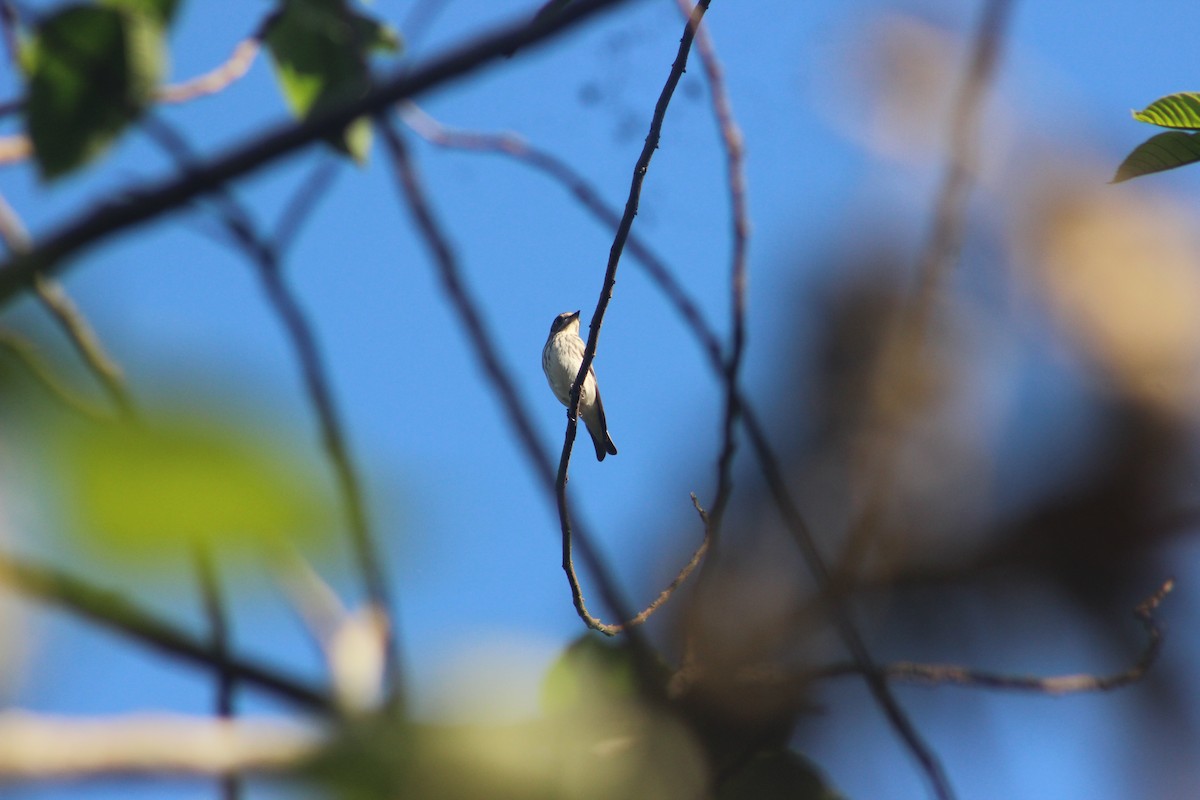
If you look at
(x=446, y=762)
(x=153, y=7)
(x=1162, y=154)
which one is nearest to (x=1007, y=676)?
(x=1162, y=154)

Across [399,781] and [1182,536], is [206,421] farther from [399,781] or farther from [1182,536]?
[1182,536]

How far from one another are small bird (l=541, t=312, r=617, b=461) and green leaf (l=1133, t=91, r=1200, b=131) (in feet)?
15.5

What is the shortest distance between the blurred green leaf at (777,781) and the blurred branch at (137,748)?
104cm

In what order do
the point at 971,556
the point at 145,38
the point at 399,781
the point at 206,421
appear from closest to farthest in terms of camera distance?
the point at 206,421, the point at 399,781, the point at 145,38, the point at 971,556

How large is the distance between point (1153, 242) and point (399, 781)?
6.32 feet

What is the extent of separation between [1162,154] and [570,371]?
16.4 feet

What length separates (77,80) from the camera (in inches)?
70.8

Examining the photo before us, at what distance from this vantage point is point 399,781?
63 centimetres

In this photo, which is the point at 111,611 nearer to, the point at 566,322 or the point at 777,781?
the point at 777,781

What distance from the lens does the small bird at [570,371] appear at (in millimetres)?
6781

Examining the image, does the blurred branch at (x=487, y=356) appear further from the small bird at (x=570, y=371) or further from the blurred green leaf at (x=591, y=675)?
the small bird at (x=570, y=371)

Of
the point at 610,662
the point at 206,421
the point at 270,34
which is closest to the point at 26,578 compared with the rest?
the point at 206,421

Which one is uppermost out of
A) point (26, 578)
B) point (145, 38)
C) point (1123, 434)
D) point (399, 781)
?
point (145, 38)

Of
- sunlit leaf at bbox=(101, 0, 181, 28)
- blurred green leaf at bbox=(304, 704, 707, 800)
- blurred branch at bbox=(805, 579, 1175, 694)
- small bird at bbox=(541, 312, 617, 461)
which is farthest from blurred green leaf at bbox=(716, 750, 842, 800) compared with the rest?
small bird at bbox=(541, 312, 617, 461)
